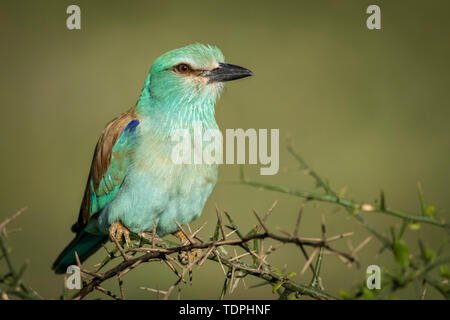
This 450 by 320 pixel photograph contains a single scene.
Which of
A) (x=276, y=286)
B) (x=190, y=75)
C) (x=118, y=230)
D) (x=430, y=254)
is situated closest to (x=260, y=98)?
(x=190, y=75)

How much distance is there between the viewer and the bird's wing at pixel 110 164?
317 centimetres

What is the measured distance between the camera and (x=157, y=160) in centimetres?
304

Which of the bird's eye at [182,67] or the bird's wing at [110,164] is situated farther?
the bird's eye at [182,67]

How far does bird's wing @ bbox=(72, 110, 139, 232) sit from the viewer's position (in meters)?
3.17

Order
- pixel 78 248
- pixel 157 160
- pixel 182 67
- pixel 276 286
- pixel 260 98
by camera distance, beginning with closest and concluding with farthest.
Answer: pixel 276 286
pixel 157 160
pixel 182 67
pixel 78 248
pixel 260 98

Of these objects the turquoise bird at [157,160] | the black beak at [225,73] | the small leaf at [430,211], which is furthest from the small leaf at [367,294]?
the black beak at [225,73]

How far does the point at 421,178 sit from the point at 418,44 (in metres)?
1.86

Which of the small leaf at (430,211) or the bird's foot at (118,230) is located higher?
the small leaf at (430,211)

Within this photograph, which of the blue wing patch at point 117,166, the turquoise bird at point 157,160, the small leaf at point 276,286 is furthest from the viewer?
the blue wing patch at point 117,166

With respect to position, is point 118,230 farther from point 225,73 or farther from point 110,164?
point 225,73

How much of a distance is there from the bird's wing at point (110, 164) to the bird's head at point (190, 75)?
227 mm

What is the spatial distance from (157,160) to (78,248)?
900mm

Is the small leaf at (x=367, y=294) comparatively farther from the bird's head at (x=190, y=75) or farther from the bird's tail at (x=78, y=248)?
the bird's tail at (x=78, y=248)
